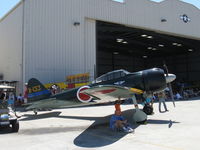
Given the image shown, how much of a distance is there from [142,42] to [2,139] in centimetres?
3598

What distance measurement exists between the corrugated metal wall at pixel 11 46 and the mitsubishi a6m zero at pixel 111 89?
904 cm

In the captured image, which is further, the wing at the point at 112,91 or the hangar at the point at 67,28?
the hangar at the point at 67,28

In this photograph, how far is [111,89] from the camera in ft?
31.0

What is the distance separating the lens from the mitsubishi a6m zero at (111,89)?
9.95 meters

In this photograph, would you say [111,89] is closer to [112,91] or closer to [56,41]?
[112,91]

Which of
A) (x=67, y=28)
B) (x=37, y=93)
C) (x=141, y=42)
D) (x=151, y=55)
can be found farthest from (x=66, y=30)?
(x=151, y=55)

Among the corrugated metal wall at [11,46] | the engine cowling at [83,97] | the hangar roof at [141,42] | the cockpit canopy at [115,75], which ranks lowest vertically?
the engine cowling at [83,97]

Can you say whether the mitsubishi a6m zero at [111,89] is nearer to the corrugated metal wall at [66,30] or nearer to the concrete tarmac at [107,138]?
the concrete tarmac at [107,138]

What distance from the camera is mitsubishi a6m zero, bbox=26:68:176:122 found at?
9.95m

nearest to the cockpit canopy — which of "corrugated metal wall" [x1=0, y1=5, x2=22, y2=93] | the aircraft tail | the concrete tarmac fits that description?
the concrete tarmac

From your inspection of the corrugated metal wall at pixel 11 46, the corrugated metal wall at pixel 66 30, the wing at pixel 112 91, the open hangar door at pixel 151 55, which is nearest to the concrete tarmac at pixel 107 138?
the wing at pixel 112 91

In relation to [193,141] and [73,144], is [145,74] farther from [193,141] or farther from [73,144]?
[73,144]

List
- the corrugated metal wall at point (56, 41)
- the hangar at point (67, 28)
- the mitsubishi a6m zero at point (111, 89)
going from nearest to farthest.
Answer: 1. the mitsubishi a6m zero at point (111, 89)
2. the corrugated metal wall at point (56, 41)
3. the hangar at point (67, 28)

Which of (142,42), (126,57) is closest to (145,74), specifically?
(142,42)
